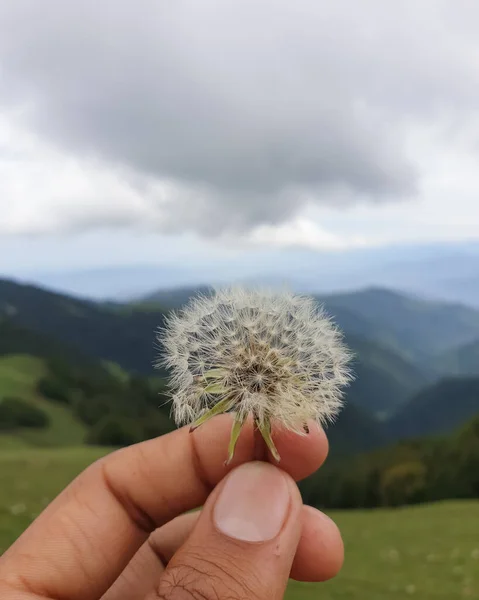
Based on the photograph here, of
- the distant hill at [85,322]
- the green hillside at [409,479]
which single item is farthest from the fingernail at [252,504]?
the distant hill at [85,322]

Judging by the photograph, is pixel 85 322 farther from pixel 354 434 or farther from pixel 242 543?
pixel 242 543

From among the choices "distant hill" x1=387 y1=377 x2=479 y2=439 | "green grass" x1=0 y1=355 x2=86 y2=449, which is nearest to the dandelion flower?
"green grass" x1=0 y1=355 x2=86 y2=449

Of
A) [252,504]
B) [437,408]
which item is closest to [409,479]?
[252,504]

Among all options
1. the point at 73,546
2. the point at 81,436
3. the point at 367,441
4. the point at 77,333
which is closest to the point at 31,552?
the point at 73,546

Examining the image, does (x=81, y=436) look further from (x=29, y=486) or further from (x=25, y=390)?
(x=29, y=486)

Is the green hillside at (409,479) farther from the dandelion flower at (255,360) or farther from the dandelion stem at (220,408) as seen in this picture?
the dandelion stem at (220,408)

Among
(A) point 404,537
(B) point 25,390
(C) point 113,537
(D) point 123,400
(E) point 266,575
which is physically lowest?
(D) point 123,400
